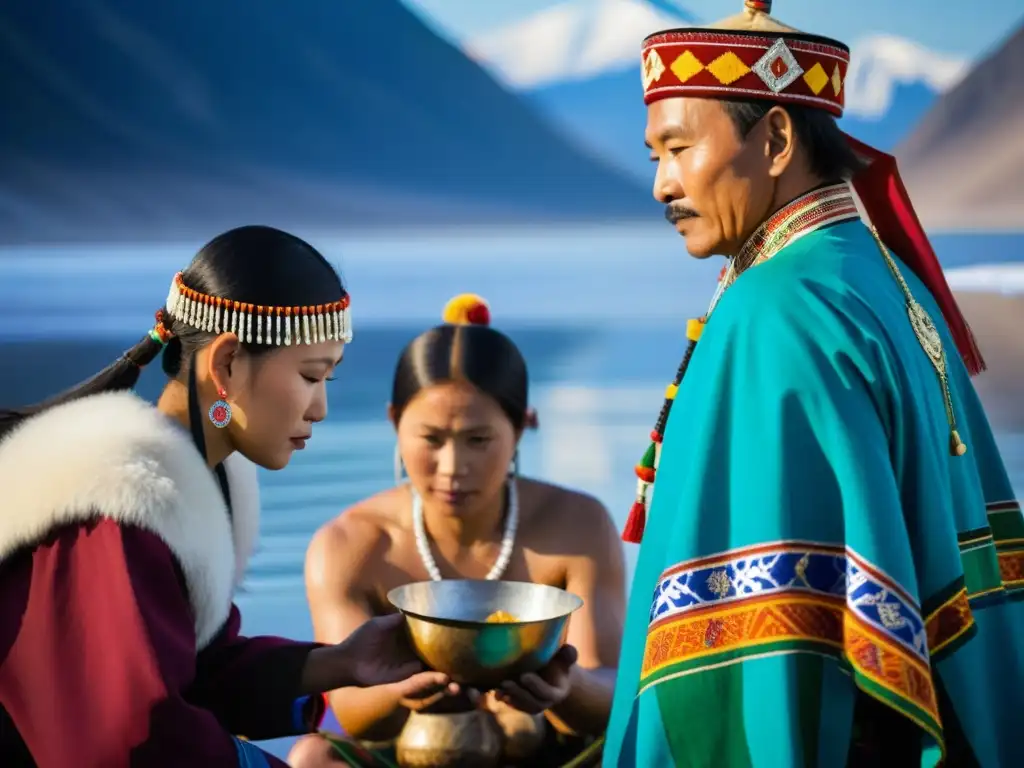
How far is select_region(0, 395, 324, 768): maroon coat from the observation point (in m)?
1.81

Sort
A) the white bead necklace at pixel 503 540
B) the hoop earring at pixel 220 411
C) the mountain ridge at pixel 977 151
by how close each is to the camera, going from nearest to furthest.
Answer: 1. the hoop earring at pixel 220 411
2. the white bead necklace at pixel 503 540
3. the mountain ridge at pixel 977 151

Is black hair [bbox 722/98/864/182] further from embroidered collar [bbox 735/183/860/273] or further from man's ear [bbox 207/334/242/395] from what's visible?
man's ear [bbox 207/334/242/395]

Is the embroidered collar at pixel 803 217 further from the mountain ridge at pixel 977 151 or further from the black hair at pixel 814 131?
the mountain ridge at pixel 977 151

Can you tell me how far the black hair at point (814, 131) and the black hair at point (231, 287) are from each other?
0.63 meters

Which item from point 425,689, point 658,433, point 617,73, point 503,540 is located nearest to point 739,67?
point 658,433

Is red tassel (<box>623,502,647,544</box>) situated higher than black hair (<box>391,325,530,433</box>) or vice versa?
black hair (<box>391,325,530,433</box>)

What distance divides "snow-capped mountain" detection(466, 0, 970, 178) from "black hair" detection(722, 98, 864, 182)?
10.3 meters

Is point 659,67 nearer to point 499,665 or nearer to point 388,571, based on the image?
point 499,665

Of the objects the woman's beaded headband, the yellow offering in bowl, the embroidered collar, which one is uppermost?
the embroidered collar

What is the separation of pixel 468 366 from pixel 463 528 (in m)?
0.33

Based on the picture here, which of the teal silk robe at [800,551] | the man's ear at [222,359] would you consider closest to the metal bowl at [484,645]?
the teal silk robe at [800,551]

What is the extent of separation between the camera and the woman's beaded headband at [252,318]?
6.84 ft

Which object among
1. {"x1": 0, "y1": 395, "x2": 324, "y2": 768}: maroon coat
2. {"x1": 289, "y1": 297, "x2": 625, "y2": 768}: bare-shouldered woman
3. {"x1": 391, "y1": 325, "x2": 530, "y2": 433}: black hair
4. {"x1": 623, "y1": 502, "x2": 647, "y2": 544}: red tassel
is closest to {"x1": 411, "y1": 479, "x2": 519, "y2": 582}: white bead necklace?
{"x1": 289, "y1": 297, "x2": 625, "y2": 768}: bare-shouldered woman

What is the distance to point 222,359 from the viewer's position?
2096 mm
